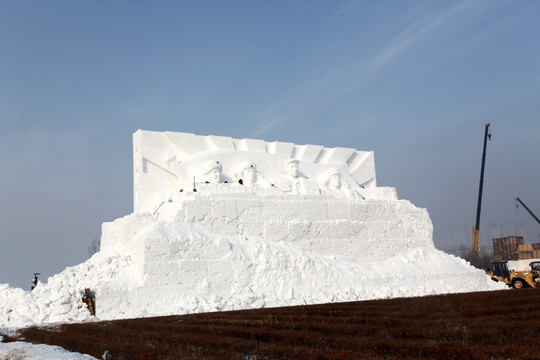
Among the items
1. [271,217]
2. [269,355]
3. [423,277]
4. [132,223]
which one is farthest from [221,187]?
[269,355]

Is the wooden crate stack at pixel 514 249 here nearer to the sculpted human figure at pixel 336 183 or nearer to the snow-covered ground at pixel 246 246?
the snow-covered ground at pixel 246 246

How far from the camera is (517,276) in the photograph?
23.8 metres

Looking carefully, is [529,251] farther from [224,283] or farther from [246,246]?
[224,283]

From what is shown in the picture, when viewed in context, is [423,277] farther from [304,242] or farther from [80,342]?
[80,342]

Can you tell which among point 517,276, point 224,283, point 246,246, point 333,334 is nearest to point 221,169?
point 246,246

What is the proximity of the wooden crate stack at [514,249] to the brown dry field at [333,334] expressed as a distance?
39.7m

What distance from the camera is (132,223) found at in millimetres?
18734

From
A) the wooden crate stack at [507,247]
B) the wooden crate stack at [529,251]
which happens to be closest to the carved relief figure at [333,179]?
the wooden crate stack at [529,251]

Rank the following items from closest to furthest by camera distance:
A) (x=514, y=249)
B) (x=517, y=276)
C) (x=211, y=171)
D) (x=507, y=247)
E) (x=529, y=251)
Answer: (x=211, y=171), (x=517, y=276), (x=529, y=251), (x=514, y=249), (x=507, y=247)

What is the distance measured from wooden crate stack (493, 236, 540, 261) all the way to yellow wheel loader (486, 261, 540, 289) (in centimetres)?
2516

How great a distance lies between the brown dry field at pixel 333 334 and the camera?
7.58 meters

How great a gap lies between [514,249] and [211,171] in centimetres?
4196

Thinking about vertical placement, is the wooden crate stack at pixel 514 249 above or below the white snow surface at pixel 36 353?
above

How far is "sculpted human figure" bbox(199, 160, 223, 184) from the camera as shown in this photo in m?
21.0
